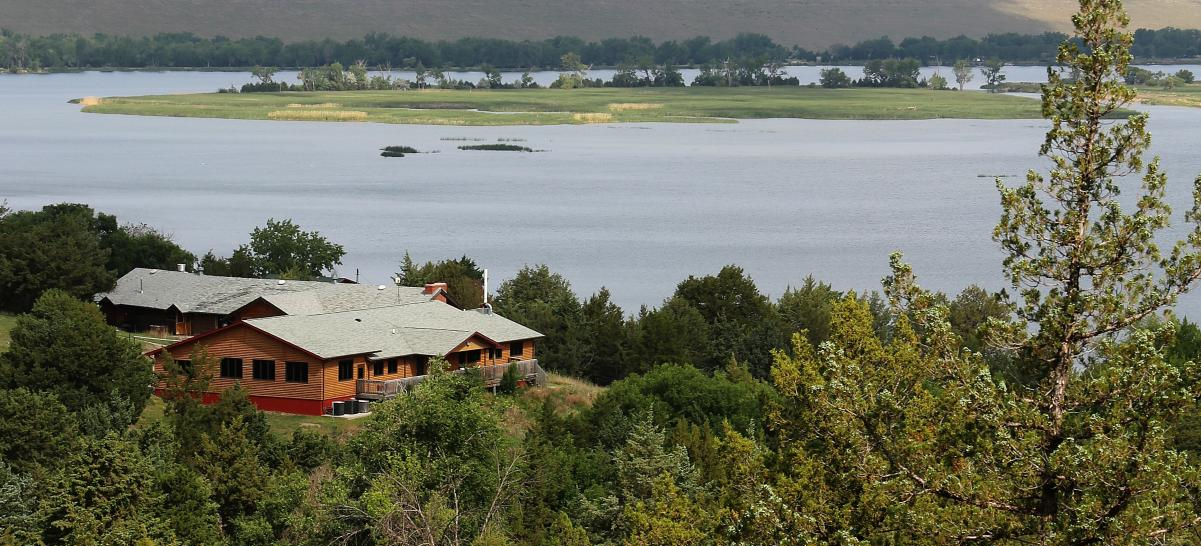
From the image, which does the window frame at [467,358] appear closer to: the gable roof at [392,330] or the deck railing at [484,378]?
the gable roof at [392,330]

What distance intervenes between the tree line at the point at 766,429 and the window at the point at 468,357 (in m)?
4.13

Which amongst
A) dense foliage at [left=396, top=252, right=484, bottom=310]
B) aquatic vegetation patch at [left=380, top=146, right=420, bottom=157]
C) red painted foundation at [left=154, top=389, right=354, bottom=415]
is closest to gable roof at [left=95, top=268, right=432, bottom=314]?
dense foliage at [left=396, top=252, right=484, bottom=310]

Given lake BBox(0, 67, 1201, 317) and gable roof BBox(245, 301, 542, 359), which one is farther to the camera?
lake BBox(0, 67, 1201, 317)

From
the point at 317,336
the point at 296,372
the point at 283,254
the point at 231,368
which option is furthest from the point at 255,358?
the point at 283,254

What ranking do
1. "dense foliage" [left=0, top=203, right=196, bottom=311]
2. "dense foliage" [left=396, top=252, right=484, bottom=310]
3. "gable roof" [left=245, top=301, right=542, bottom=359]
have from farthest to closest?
"dense foliage" [left=396, top=252, right=484, bottom=310]
"dense foliage" [left=0, top=203, right=196, bottom=311]
"gable roof" [left=245, top=301, right=542, bottom=359]

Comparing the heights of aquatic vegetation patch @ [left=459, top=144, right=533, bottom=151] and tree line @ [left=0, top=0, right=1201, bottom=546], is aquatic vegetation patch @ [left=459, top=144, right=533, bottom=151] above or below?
Answer: below

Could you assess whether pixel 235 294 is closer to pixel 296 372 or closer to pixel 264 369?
pixel 264 369

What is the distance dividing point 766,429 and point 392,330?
33.1 metres

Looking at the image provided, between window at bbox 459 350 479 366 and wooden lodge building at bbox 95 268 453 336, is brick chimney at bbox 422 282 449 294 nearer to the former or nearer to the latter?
wooden lodge building at bbox 95 268 453 336

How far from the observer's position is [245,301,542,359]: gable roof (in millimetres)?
53406

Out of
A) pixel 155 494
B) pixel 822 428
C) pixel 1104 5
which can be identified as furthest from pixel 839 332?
pixel 155 494

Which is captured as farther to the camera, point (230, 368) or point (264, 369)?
point (230, 368)

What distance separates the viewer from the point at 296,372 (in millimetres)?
52188

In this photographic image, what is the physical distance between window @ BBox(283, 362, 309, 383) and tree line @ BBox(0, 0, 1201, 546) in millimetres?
2841
